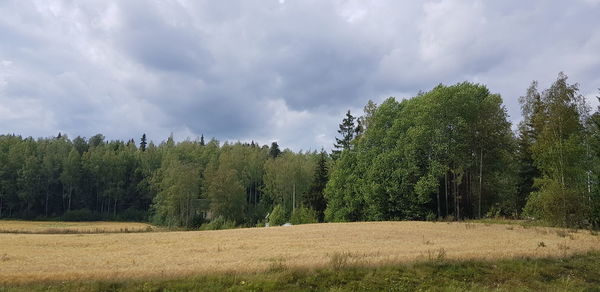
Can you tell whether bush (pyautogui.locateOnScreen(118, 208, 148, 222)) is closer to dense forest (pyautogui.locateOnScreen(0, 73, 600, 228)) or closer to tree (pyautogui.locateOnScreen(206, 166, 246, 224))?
dense forest (pyautogui.locateOnScreen(0, 73, 600, 228))

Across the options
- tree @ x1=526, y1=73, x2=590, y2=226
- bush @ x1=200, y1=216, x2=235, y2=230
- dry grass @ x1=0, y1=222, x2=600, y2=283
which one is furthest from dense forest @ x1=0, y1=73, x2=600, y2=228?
dry grass @ x1=0, y1=222, x2=600, y2=283

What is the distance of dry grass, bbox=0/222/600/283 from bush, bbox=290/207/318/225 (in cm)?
2803

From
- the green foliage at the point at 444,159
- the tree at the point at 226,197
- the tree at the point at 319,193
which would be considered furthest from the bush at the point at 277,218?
the green foliage at the point at 444,159

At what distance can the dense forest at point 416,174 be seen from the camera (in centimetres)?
3825

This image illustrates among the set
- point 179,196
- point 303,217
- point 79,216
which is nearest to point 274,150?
point 79,216

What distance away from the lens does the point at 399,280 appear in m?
14.9

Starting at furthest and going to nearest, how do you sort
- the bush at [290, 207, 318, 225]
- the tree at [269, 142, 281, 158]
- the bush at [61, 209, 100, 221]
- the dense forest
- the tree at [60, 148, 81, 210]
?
the tree at [269, 142, 281, 158] → the tree at [60, 148, 81, 210] → the bush at [61, 209, 100, 221] → the bush at [290, 207, 318, 225] → the dense forest

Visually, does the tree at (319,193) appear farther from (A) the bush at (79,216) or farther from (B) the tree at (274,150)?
(B) the tree at (274,150)

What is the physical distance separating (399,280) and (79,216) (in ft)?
375

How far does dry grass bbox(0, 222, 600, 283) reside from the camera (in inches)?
642

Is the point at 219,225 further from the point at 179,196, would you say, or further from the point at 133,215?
the point at 133,215

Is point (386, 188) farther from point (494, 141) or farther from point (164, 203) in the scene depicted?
point (164, 203)

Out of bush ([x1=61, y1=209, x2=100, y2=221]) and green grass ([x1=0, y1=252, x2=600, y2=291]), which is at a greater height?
green grass ([x1=0, y1=252, x2=600, y2=291])

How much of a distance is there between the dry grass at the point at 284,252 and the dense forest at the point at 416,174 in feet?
27.5
